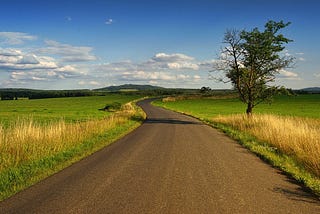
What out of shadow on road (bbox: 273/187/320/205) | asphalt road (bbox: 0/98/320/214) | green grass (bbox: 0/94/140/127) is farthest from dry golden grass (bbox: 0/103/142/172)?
shadow on road (bbox: 273/187/320/205)

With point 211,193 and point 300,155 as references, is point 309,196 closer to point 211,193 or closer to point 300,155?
point 211,193

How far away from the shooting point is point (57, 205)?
598 cm

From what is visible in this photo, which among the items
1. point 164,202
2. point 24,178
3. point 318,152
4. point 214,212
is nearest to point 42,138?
point 24,178

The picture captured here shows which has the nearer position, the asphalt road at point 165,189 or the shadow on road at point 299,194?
the asphalt road at point 165,189

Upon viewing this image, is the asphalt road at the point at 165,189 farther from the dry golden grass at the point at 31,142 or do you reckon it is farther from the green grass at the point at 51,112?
the green grass at the point at 51,112

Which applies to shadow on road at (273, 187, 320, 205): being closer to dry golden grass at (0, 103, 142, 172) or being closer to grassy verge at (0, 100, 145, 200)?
grassy verge at (0, 100, 145, 200)

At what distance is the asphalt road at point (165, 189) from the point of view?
5.85 m

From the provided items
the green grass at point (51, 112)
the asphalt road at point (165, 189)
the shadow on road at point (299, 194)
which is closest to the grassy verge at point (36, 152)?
the asphalt road at point (165, 189)

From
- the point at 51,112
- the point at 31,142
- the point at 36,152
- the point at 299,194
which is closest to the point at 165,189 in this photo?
the point at 299,194

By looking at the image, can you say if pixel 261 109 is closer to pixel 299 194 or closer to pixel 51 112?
pixel 51 112

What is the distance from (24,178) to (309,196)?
701cm

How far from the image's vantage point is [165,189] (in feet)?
23.0

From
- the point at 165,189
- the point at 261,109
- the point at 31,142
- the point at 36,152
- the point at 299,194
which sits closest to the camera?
the point at 299,194

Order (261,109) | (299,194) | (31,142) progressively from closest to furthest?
(299,194) < (31,142) < (261,109)
